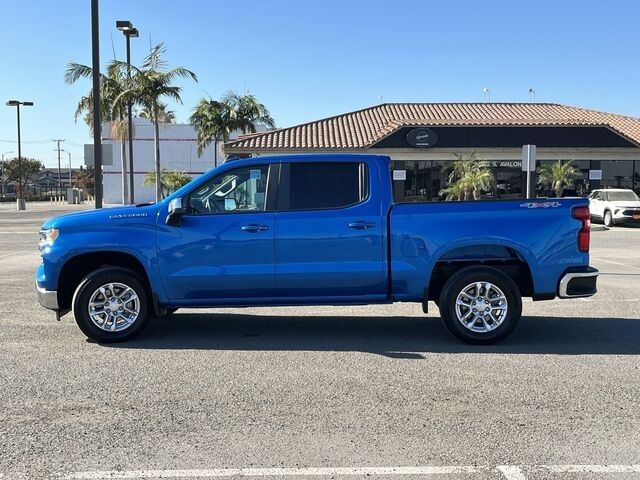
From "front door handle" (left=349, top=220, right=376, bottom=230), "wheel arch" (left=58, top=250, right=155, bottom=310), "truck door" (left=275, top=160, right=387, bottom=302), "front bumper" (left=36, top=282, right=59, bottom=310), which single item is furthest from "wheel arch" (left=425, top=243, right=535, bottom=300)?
"front bumper" (left=36, top=282, right=59, bottom=310)

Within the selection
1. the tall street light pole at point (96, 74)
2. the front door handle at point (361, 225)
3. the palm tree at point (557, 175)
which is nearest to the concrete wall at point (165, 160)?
the palm tree at point (557, 175)

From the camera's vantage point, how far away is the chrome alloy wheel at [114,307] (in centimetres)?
660

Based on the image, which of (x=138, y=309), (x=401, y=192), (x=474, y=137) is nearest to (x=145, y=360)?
(x=138, y=309)

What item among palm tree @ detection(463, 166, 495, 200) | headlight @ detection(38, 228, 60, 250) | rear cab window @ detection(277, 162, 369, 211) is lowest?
headlight @ detection(38, 228, 60, 250)

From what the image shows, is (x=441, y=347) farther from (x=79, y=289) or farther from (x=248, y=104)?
(x=248, y=104)

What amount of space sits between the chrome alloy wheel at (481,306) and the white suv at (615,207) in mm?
22217

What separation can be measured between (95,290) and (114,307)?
0.88ft

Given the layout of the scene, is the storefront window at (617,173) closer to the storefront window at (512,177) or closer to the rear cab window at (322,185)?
the storefront window at (512,177)

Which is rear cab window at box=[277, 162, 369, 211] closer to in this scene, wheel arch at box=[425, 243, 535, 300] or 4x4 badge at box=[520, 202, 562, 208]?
wheel arch at box=[425, 243, 535, 300]

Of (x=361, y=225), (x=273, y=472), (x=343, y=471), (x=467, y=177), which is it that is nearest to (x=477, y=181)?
(x=467, y=177)

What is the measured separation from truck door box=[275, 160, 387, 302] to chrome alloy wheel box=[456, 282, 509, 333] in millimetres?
853

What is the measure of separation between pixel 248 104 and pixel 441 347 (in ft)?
118

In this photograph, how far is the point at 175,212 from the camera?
6.39 metres

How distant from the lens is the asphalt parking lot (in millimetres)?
3785
